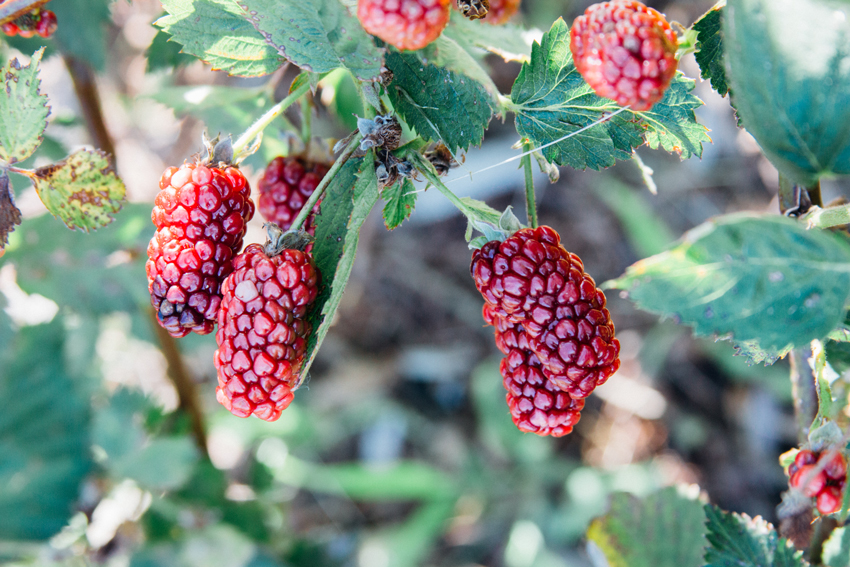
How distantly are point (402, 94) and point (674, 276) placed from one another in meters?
0.54

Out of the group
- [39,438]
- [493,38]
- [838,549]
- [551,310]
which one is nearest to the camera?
[551,310]

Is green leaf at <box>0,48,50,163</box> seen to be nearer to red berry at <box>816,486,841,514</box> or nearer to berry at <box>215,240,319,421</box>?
berry at <box>215,240,319,421</box>

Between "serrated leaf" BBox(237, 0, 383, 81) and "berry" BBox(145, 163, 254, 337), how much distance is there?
0.79 ft

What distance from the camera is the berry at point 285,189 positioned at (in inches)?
48.4

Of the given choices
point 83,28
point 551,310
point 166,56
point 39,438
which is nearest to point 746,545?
point 551,310

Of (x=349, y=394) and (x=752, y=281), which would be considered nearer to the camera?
(x=752, y=281)

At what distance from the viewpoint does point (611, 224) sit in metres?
3.15

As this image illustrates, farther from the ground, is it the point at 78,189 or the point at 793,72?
the point at 793,72

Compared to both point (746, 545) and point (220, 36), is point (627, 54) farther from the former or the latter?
point (746, 545)

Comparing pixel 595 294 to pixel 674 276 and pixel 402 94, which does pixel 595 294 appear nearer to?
pixel 674 276

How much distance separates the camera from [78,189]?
113 cm

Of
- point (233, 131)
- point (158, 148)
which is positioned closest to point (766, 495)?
point (233, 131)

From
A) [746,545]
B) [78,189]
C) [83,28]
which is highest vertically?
[78,189]

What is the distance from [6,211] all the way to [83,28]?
0.99m
